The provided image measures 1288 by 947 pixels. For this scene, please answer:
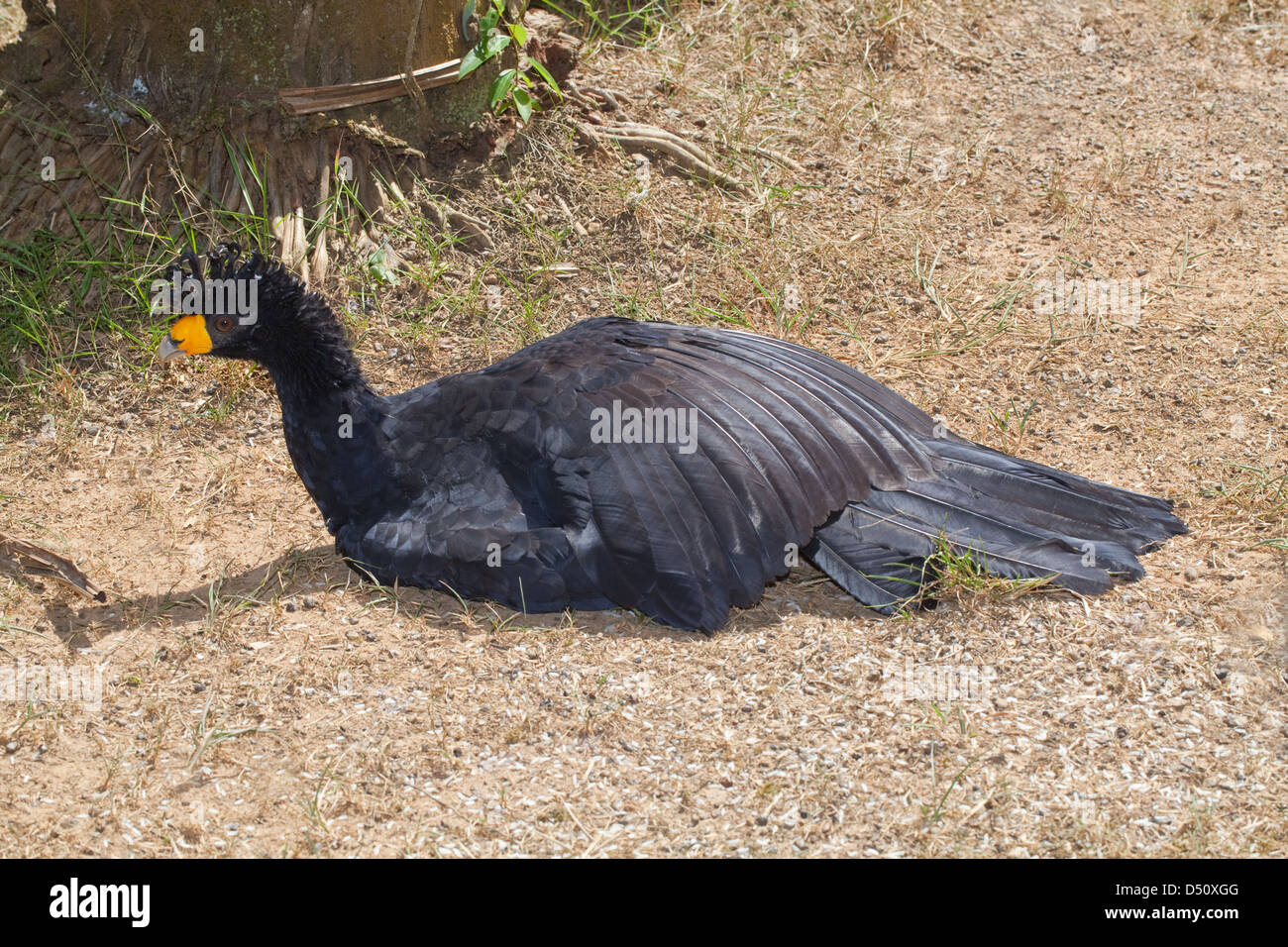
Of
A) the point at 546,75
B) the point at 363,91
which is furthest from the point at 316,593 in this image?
the point at 546,75

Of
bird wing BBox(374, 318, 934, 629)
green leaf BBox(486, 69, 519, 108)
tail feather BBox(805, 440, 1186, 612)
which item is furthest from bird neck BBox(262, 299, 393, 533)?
green leaf BBox(486, 69, 519, 108)

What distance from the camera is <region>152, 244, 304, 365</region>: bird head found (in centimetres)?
467

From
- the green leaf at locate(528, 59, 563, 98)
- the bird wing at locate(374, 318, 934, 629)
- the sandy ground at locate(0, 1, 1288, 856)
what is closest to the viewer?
the sandy ground at locate(0, 1, 1288, 856)

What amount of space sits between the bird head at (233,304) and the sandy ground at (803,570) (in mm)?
923

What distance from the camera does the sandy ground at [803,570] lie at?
370 centimetres

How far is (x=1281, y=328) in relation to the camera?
5.95 metres

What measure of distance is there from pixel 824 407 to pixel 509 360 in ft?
4.27

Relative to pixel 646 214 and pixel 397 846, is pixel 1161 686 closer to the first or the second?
pixel 397 846

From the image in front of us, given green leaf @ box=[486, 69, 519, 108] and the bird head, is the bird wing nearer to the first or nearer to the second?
the bird head

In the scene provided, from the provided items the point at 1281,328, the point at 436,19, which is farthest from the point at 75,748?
the point at 1281,328

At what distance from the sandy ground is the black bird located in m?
0.19

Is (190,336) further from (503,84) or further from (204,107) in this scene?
(503,84)

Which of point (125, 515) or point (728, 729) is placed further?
point (125, 515)

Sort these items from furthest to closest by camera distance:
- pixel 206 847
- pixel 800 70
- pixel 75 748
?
pixel 800 70
pixel 75 748
pixel 206 847
